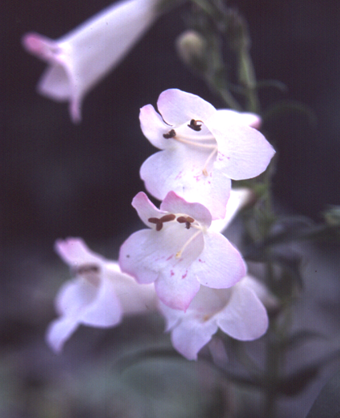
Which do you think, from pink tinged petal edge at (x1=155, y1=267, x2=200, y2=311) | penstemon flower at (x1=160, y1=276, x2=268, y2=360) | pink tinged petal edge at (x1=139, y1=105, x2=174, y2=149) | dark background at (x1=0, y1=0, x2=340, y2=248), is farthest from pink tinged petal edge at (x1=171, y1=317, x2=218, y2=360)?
dark background at (x1=0, y1=0, x2=340, y2=248)

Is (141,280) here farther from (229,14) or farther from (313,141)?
(313,141)

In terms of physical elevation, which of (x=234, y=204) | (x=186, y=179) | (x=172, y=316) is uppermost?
(x=186, y=179)

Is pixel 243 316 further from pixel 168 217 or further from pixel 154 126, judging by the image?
pixel 154 126

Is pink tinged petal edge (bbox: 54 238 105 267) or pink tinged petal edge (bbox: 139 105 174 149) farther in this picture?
pink tinged petal edge (bbox: 54 238 105 267)

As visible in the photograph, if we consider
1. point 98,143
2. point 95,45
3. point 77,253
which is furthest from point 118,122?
point 77,253

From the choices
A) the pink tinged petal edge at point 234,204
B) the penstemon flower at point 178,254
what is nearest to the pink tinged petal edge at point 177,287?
the penstemon flower at point 178,254

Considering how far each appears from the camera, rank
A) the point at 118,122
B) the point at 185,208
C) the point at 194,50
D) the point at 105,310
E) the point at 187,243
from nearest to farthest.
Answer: the point at 185,208 → the point at 187,243 → the point at 105,310 → the point at 194,50 → the point at 118,122

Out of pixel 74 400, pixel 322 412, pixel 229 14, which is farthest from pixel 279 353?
pixel 74 400

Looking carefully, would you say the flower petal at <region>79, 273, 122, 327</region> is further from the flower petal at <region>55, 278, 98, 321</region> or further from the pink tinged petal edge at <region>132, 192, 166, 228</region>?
the pink tinged petal edge at <region>132, 192, 166, 228</region>
